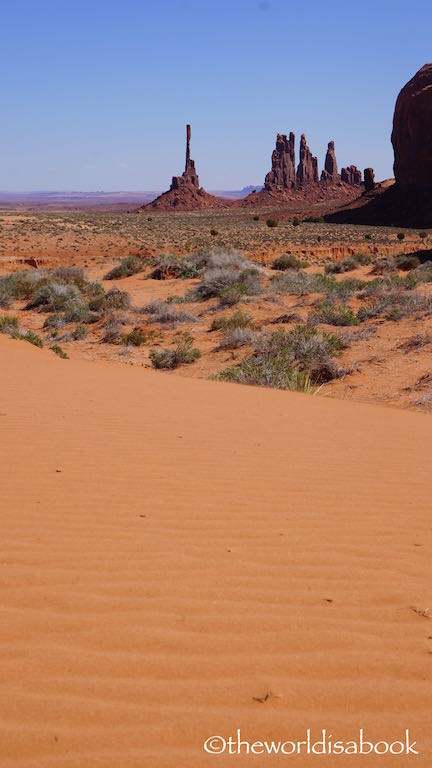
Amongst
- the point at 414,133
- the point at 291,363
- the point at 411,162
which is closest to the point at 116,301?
the point at 291,363

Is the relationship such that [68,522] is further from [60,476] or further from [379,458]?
[379,458]

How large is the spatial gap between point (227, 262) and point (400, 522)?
23.8 m

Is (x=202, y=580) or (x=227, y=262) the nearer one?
(x=202, y=580)

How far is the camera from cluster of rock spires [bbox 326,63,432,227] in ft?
188

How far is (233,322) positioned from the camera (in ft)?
58.2

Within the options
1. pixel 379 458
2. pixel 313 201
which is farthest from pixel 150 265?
pixel 313 201

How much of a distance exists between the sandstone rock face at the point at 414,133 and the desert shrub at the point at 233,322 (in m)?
44.9

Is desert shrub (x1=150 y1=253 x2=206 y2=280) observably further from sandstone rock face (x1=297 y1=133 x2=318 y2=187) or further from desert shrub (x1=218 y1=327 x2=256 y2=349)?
sandstone rock face (x1=297 y1=133 x2=318 y2=187)

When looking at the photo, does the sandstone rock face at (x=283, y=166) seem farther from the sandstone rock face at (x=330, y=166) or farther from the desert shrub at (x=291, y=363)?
the desert shrub at (x=291, y=363)

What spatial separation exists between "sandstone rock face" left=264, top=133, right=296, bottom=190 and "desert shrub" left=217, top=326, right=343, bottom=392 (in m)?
97.6

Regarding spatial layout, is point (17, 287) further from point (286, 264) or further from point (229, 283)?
point (286, 264)

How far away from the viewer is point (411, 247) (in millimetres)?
43344

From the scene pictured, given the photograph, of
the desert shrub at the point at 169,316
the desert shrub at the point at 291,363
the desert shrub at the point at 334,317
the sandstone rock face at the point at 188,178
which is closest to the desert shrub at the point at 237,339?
the desert shrub at the point at 291,363

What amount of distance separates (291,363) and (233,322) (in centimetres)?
487
